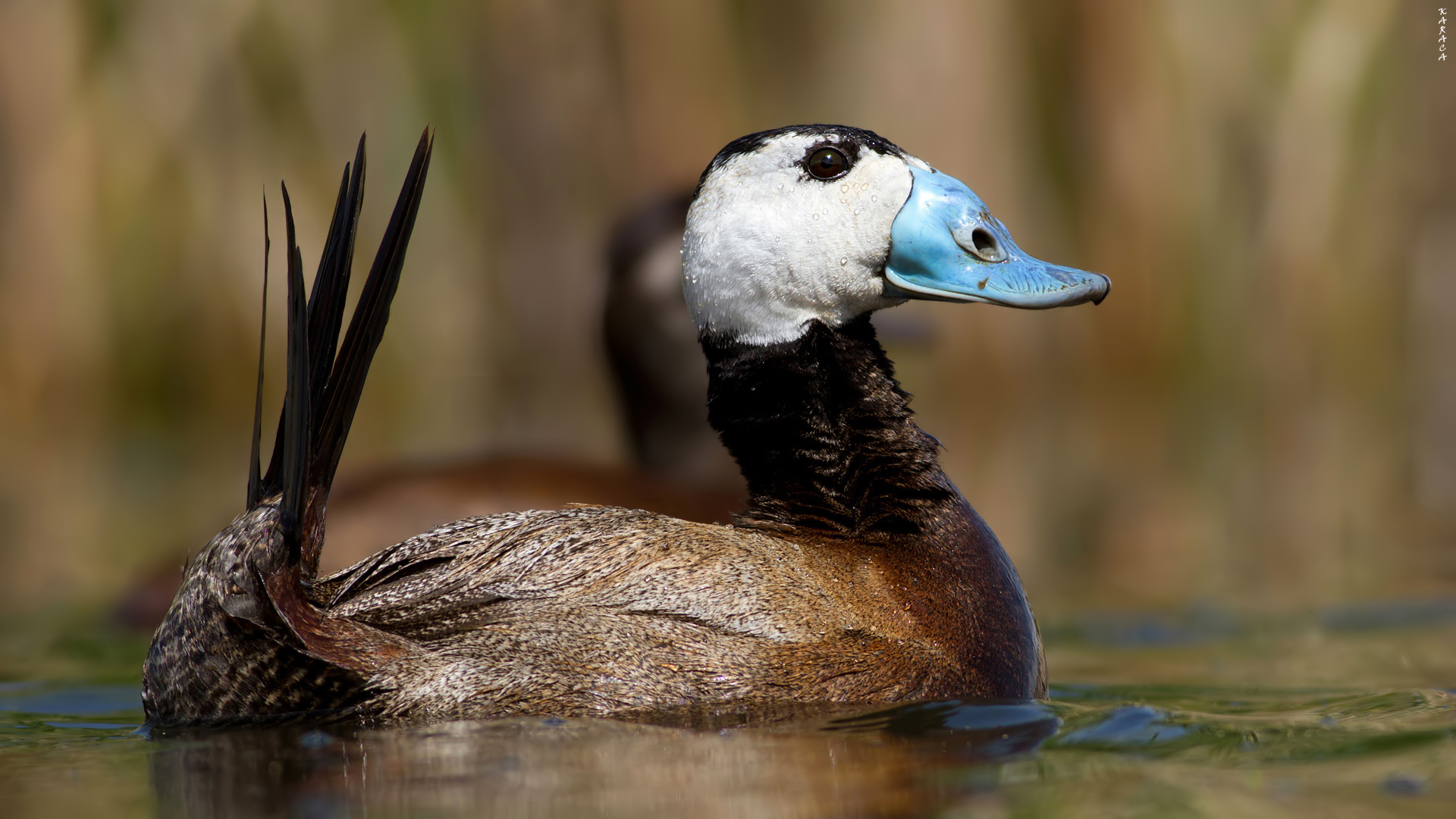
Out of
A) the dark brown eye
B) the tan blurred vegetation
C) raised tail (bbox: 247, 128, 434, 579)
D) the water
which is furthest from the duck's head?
the tan blurred vegetation

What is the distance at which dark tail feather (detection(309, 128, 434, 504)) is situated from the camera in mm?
2914

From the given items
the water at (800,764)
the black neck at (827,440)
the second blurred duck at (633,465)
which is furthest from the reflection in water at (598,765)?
the second blurred duck at (633,465)

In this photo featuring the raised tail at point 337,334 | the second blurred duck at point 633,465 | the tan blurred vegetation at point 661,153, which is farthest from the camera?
the tan blurred vegetation at point 661,153

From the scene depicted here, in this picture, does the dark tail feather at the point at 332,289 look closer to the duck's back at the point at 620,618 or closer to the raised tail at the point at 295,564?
the raised tail at the point at 295,564

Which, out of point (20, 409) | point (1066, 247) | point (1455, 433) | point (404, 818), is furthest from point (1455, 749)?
point (20, 409)

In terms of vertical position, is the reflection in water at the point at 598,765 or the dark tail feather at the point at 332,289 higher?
the dark tail feather at the point at 332,289

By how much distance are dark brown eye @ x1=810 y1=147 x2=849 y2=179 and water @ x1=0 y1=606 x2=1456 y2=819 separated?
1.20 metres

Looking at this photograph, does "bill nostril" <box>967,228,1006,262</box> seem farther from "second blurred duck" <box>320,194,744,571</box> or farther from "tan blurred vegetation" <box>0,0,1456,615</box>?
"tan blurred vegetation" <box>0,0,1456,615</box>

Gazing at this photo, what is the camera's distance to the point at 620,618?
2.92 m

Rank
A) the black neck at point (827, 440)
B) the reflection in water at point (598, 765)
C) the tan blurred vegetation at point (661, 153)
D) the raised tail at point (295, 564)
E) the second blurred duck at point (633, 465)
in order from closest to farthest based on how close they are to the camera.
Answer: the reflection in water at point (598, 765), the raised tail at point (295, 564), the black neck at point (827, 440), the second blurred duck at point (633, 465), the tan blurred vegetation at point (661, 153)

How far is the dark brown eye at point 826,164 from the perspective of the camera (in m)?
3.46

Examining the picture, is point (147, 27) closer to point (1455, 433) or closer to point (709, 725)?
point (709, 725)

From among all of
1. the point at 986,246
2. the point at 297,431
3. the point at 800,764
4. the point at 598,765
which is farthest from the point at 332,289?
the point at 986,246

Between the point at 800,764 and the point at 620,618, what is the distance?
57 cm
